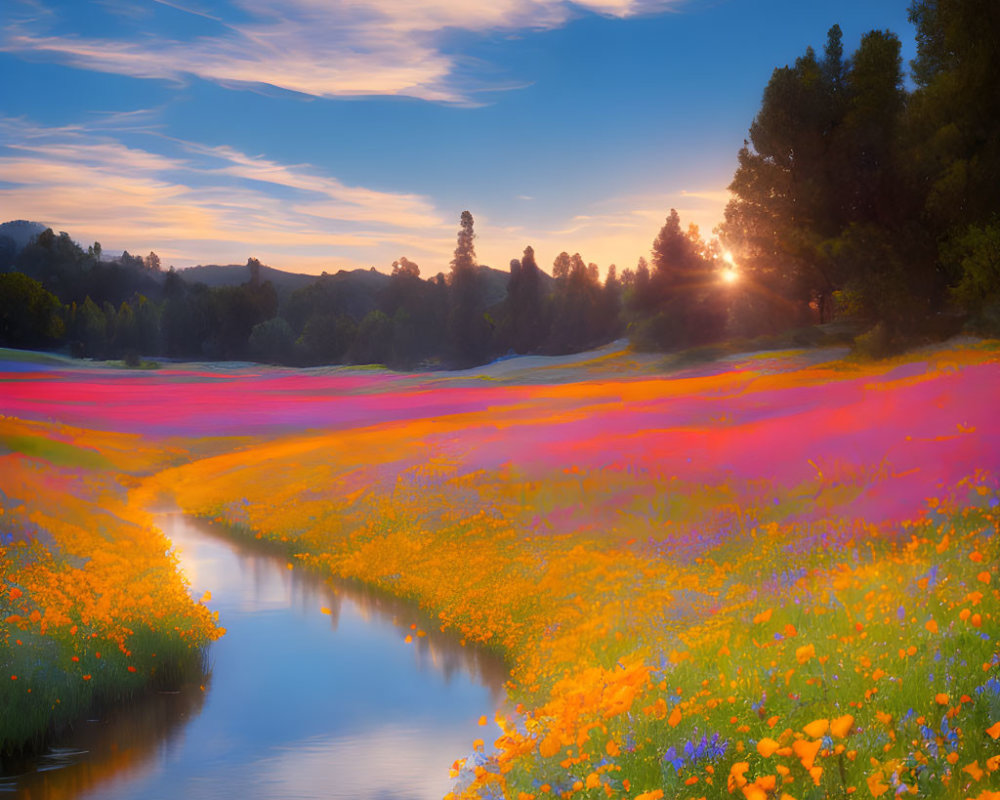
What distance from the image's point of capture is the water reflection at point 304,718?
10703 mm

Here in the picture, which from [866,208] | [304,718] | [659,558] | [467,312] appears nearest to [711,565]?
[659,558]

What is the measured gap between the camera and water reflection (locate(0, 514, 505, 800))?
421 inches

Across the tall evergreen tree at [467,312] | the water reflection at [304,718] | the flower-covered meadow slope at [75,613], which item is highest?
the tall evergreen tree at [467,312]

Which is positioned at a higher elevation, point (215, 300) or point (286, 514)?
point (215, 300)

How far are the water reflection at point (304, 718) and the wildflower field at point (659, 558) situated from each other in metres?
0.64

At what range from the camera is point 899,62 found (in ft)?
115

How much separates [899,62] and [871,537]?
2929 centimetres

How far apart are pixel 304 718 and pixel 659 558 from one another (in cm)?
644

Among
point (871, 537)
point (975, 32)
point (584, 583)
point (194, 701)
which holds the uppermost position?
point (975, 32)

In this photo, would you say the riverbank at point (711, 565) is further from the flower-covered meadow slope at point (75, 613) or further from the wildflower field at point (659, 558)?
the flower-covered meadow slope at point (75, 613)

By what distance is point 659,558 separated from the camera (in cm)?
1509

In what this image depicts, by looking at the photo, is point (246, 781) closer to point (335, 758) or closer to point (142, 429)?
point (335, 758)

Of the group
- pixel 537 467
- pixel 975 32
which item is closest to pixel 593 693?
pixel 537 467

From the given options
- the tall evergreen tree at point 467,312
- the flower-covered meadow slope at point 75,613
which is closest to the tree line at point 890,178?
the flower-covered meadow slope at point 75,613
